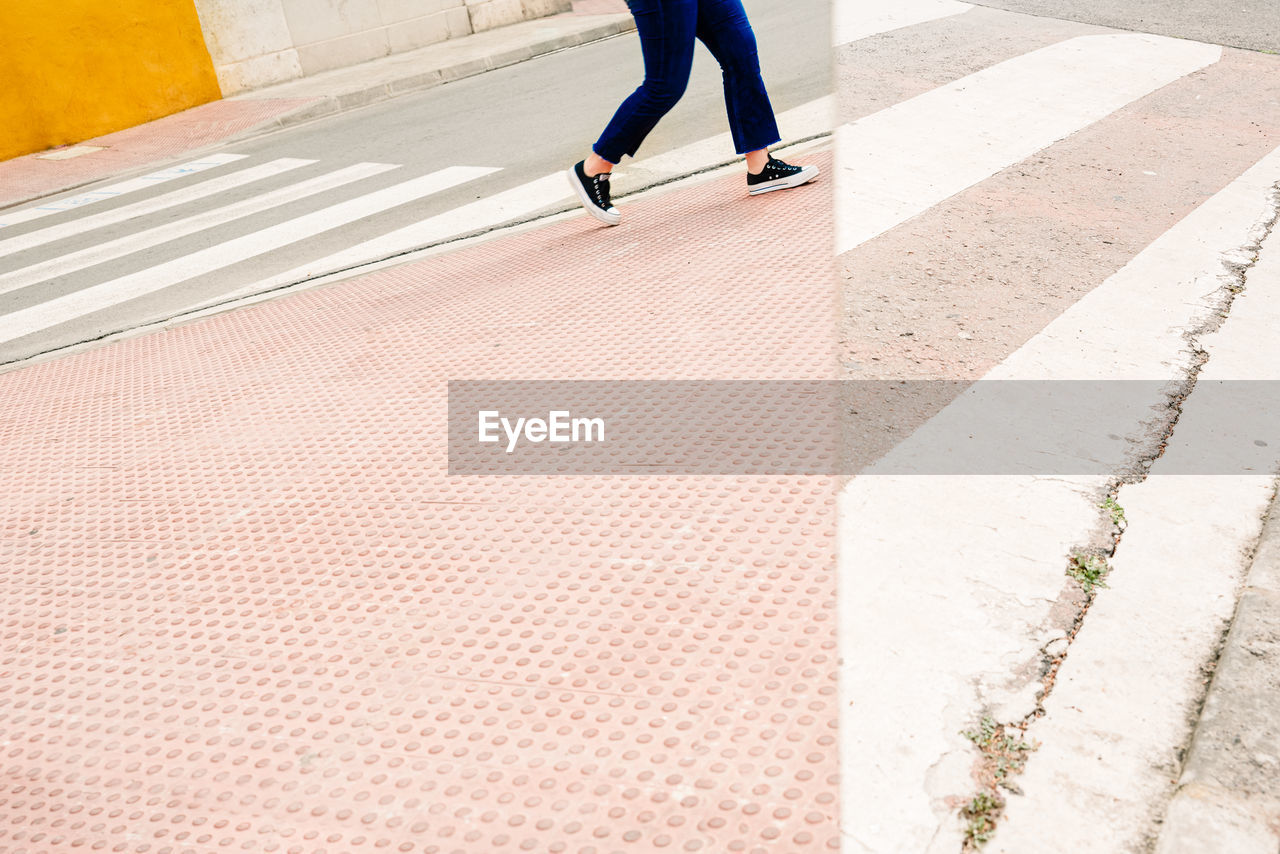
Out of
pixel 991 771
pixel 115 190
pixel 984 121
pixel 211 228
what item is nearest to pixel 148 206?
pixel 115 190

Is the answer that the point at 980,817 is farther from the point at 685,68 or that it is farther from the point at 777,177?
the point at 777,177

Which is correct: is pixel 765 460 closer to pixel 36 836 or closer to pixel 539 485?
pixel 539 485

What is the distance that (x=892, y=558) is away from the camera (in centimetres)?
283

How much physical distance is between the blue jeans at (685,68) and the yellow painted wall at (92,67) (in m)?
8.51

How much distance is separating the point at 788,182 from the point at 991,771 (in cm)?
424

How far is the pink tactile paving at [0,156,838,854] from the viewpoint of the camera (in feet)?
7.40

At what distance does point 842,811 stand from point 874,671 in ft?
1.34

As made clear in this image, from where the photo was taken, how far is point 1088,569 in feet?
9.00

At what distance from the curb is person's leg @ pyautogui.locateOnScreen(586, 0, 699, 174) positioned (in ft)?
12.2

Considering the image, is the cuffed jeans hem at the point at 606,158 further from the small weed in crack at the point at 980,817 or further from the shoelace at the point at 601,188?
the small weed in crack at the point at 980,817

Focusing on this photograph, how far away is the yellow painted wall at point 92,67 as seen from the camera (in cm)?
1130

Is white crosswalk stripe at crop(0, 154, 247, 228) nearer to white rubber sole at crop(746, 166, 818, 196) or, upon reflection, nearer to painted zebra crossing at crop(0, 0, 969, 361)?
→ painted zebra crossing at crop(0, 0, 969, 361)

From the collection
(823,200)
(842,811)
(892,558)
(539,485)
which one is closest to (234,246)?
(823,200)

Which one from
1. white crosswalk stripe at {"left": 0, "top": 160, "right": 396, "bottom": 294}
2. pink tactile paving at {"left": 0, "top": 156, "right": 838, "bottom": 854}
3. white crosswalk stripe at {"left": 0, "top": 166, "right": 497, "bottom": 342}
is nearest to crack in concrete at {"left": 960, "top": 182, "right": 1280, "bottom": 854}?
pink tactile paving at {"left": 0, "top": 156, "right": 838, "bottom": 854}
